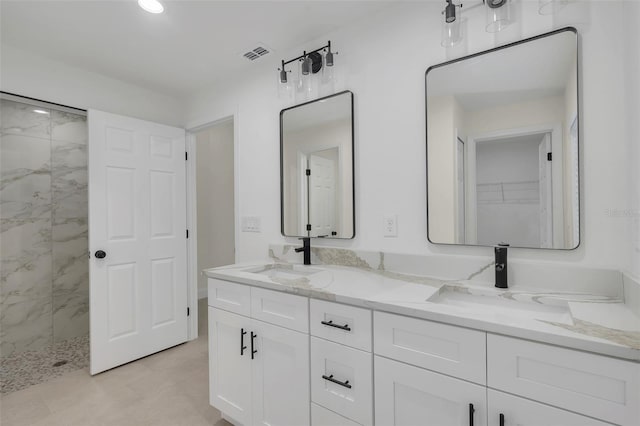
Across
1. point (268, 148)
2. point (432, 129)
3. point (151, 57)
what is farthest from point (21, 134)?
point (432, 129)

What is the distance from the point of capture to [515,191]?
1440mm

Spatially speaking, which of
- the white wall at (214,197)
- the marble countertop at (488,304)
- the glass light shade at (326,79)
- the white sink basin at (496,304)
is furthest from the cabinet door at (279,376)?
the white wall at (214,197)

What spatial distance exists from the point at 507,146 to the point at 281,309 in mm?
1299

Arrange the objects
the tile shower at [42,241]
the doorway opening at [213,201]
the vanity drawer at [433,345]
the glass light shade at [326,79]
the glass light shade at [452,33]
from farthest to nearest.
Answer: the doorway opening at [213,201] → the tile shower at [42,241] → the glass light shade at [326,79] → the glass light shade at [452,33] → the vanity drawer at [433,345]

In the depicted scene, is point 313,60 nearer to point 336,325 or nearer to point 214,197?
point 336,325

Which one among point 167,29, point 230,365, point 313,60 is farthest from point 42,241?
point 313,60

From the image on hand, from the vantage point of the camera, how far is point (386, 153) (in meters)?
1.80

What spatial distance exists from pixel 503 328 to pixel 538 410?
243 millimetres

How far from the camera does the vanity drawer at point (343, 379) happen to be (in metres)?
1.23

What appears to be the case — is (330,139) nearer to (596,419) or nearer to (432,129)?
(432,129)

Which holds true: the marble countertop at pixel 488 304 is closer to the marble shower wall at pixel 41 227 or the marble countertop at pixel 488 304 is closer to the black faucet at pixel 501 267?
the black faucet at pixel 501 267

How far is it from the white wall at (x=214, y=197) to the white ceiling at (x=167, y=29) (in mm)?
1929

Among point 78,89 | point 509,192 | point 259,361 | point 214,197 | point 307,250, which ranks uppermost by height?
point 78,89

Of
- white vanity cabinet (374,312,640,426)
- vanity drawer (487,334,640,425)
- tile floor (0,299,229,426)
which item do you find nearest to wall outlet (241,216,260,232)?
tile floor (0,299,229,426)
